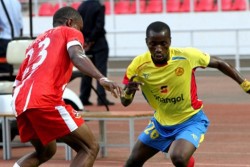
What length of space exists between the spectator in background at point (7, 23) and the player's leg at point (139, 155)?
5362 millimetres

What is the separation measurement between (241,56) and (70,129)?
16.8m

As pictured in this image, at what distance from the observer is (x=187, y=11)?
32156mm

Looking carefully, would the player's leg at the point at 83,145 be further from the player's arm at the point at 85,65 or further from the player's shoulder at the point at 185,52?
the player's shoulder at the point at 185,52

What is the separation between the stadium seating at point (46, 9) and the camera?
34188 millimetres

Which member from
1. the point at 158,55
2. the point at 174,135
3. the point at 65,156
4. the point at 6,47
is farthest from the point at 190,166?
the point at 6,47

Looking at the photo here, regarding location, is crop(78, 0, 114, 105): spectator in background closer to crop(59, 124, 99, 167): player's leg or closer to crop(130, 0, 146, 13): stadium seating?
crop(59, 124, 99, 167): player's leg

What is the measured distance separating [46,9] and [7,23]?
65.3ft

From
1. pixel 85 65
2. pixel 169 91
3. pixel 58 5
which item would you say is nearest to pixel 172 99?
pixel 169 91

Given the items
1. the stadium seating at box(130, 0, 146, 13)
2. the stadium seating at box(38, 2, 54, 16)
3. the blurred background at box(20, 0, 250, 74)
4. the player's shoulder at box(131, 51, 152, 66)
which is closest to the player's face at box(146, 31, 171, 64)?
the player's shoulder at box(131, 51, 152, 66)

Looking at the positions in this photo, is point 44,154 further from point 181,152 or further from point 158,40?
point 158,40

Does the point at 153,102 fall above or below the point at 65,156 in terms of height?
above

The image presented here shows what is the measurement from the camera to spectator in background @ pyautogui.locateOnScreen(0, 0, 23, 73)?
47.6ft

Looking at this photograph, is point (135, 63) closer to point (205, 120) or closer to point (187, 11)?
point (205, 120)

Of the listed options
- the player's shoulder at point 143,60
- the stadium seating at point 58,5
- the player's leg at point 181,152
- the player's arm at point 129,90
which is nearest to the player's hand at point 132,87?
the player's arm at point 129,90
